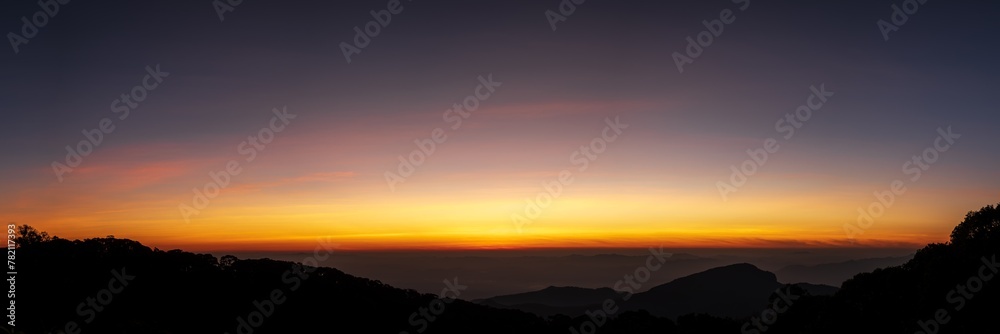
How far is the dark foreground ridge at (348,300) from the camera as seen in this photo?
27734mm

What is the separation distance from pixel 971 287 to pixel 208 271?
4278 cm

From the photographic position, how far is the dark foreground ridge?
1092 inches

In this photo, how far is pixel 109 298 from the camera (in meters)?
34.9

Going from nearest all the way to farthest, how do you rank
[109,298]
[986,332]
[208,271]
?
[986,332] → [109,298] → [208,271]

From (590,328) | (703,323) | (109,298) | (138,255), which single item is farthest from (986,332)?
(138,255)

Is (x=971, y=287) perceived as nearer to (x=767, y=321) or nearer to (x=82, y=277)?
(x=767, y=321)

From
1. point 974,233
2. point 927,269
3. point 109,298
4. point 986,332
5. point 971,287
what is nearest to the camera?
point 986,332

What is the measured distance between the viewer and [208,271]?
42438mm

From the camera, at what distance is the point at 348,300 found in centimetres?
4194

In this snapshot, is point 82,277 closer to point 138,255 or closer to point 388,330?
point 138,255

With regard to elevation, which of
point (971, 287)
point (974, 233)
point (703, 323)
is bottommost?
point (703, 323)

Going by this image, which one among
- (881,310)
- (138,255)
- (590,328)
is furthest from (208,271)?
(881,310)

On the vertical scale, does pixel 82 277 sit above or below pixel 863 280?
above

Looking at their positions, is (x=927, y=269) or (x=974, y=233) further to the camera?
(x=974, y=233)
